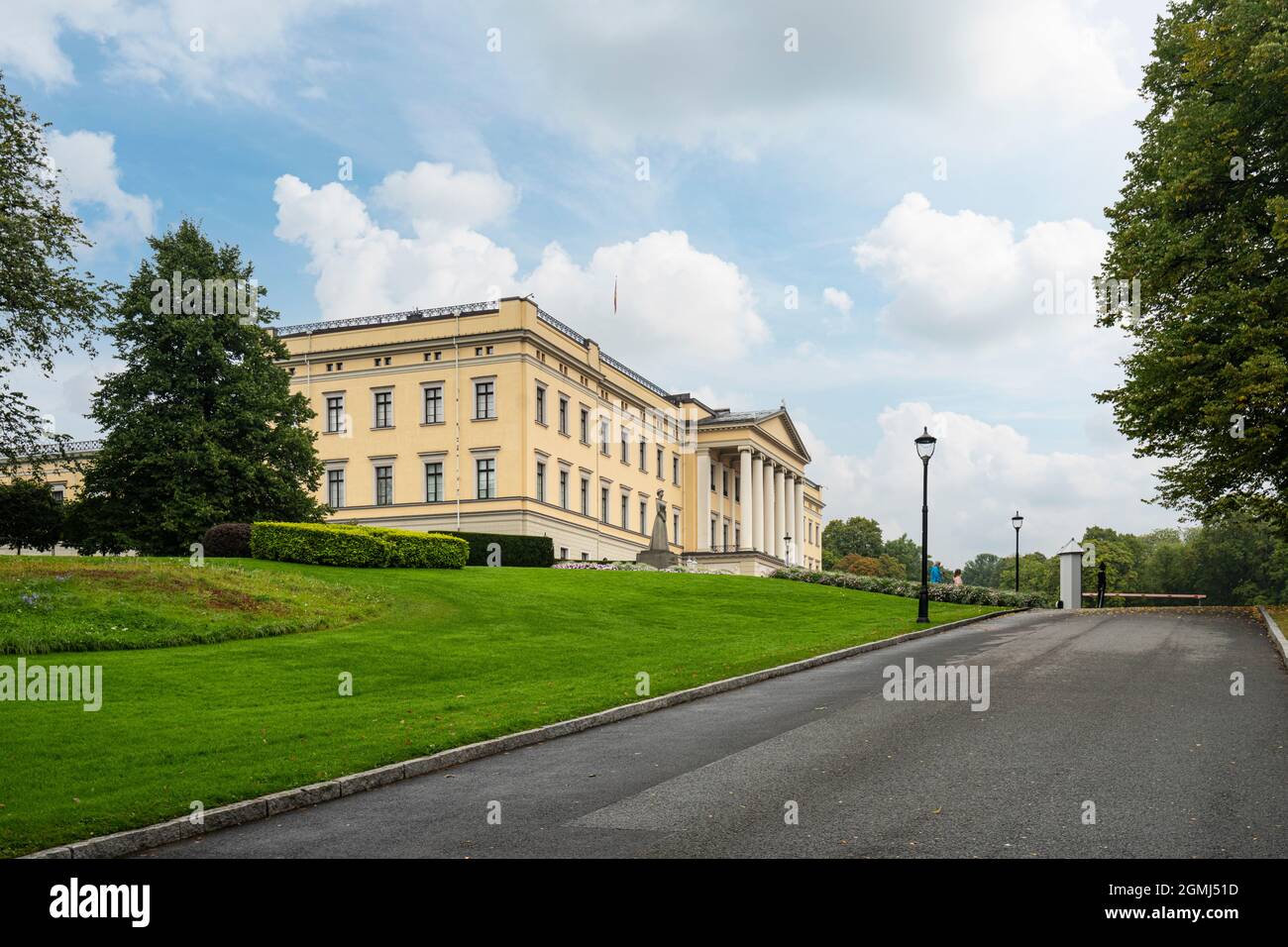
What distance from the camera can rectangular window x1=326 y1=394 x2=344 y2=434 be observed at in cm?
6084

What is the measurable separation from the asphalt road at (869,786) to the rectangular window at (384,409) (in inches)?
1845

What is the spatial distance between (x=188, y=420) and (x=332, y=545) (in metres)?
9.97

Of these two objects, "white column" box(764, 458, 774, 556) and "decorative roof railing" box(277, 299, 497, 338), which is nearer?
"decorative roof railing" box(277, 299, 497, 338)

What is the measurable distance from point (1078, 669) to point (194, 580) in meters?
18.8

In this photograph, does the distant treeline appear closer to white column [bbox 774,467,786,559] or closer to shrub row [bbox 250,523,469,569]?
white column [bbox 774,467,786,559]

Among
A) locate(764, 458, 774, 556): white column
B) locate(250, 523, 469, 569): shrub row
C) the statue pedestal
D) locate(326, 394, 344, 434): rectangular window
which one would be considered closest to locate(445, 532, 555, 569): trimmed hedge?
the statue pedestal

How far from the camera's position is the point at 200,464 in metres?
39.5

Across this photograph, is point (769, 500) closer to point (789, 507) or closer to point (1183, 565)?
point (789, 507)

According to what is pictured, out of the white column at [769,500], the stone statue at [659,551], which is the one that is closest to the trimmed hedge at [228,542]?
the stone statue at [659,551]

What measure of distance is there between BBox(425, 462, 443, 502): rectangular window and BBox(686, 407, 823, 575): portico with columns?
20.4m

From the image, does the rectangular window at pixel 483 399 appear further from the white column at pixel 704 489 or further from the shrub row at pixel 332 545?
the white column at pixel 704 489

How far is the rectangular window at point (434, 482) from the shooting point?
58.2 meters

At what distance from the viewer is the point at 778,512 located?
87.1 meters

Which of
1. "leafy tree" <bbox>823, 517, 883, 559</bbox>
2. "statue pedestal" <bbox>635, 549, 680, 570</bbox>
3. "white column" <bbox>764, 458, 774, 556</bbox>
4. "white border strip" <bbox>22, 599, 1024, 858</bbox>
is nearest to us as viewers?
"white border strip" <bbox>22, 599, 1024, 858</bbox>
